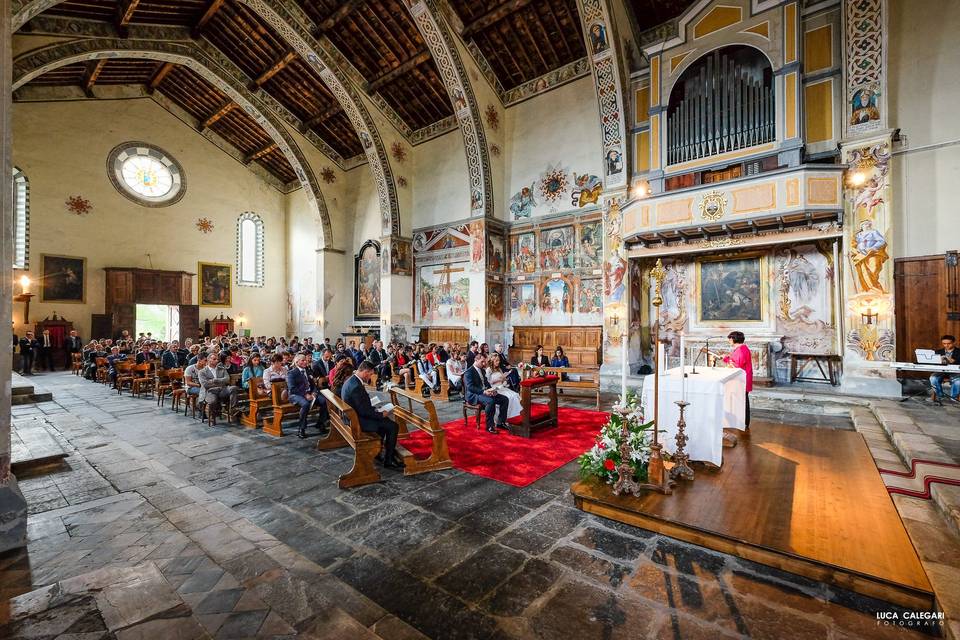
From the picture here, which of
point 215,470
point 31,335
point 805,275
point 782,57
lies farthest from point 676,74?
point 31,335

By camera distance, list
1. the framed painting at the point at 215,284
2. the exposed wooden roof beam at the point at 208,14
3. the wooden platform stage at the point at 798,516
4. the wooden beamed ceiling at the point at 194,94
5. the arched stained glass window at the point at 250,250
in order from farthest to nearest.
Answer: the arched stained glass window at the point at 250,250 → the framed painting at the point at 215,284 → the wooden beamed ceiling at the point at 194,94 → the exposed wooden roof beam at the point at 208,14 → the wooden platform stage at the point at 798,516

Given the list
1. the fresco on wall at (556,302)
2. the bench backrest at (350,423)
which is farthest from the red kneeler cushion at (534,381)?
the fresco on wall at (556,302)

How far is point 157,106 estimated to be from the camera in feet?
56.3

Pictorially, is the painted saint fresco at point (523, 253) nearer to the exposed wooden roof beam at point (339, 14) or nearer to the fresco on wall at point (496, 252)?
the fresco on wall at point (496, 252)

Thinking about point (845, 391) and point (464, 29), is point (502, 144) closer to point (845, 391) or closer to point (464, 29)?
point (464, 29)

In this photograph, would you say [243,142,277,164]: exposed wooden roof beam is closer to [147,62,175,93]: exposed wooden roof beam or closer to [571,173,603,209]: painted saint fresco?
[147,62,175,93]: exposed wooden roof beam

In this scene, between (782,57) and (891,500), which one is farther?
(782,57)

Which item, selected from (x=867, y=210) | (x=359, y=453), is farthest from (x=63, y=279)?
(x=867, y=210)

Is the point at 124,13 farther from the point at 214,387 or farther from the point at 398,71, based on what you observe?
the point at 214,387

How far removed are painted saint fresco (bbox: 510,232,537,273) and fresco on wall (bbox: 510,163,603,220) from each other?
0.69 m

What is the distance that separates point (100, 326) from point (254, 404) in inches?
547

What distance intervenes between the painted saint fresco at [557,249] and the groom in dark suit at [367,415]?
30.4ft

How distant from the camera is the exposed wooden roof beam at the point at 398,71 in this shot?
12791 millimetres

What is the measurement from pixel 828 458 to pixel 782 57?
8356 millimetres
